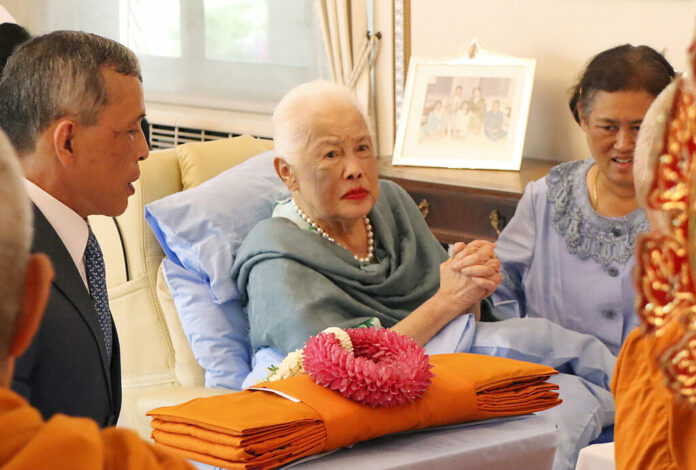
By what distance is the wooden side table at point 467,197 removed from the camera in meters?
2.94

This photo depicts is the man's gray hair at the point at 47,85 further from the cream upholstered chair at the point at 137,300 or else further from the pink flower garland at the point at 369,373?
the cream upholstered chair at the point at 137,300

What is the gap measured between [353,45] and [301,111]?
1695 millimetres

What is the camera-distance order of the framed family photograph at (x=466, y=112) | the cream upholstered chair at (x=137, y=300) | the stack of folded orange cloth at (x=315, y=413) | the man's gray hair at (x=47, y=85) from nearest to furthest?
the stack of folded orange cloth at (x=315, y=413), the man's gray hair at (x=47, y=85), the cream upholstered chair at (x=137, y=300), the framed family photograph at (x=466, y=112)

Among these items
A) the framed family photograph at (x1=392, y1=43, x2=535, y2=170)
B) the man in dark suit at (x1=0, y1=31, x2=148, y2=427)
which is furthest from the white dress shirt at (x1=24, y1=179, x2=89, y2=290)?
the framed family photograph at (x1=392, y1=43, x2=535, y2=170)

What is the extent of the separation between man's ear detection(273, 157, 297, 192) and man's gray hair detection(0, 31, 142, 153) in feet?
2.41

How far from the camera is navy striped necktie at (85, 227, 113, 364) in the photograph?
1655mm

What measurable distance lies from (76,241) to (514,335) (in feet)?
3.21

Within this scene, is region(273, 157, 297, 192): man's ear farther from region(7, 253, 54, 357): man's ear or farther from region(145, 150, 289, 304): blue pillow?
region(7, 253, 54, 357): man's ear

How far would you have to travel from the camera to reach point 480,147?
10.8ft

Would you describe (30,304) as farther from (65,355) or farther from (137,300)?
(137,300)

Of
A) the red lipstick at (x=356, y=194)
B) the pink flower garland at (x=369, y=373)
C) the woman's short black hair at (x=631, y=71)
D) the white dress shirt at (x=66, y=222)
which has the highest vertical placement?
the woman's short black hair at (x=631, y=71)

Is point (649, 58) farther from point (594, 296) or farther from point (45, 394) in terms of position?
point (45, 394)

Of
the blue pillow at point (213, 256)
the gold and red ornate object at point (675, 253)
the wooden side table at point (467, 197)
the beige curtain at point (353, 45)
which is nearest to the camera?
the gold and red ornate object at point (675, 253)

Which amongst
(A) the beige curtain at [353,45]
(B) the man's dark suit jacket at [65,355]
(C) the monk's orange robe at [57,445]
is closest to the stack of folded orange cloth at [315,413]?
(B) the man's dark suit jacket at [65,355]
